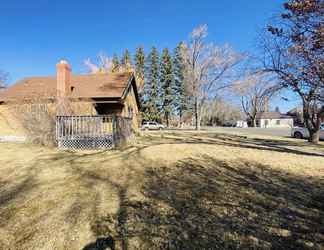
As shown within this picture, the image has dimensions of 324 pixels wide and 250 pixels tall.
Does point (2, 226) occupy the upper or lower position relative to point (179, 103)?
lower

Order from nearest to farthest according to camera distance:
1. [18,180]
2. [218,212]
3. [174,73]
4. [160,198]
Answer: [218,212], [160,198], [18,180], [174,73]

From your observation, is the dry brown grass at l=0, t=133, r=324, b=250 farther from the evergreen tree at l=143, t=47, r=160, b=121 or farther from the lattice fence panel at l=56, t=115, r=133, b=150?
the evergreen tree at l=143, t=47, r=160, b=121

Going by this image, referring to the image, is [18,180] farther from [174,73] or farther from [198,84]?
[174,73]

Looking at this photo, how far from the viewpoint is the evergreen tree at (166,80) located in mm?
43969

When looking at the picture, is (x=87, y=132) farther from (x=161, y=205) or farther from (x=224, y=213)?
(x=224, y=213)

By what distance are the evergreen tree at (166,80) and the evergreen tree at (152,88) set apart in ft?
3.90

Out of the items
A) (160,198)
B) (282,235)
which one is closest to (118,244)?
(160,198)

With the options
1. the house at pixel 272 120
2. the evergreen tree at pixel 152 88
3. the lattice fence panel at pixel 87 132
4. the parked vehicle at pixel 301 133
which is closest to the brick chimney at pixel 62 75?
the lattice fence panel at pixel 87 132

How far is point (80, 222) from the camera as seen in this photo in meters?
3.34

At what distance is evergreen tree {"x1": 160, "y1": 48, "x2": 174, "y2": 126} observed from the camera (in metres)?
44.0

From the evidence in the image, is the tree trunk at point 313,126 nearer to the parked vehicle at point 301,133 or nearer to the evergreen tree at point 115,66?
the parked vehicle at point 301,133

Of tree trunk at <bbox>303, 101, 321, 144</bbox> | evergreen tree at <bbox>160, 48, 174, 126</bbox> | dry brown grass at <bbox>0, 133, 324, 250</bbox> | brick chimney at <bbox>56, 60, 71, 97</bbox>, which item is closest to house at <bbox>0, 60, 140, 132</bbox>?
brick chimney at <bbox>56, 60, 71, 97</bbox>

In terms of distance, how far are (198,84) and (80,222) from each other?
29.0 m

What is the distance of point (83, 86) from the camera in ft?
52.0
